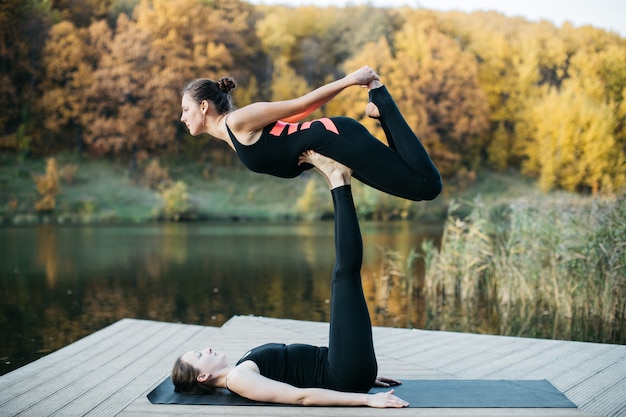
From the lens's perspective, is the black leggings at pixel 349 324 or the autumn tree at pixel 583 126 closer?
the black leggings at pixel 349 324

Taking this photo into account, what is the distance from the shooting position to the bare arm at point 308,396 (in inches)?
99.1

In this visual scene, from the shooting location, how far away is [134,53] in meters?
21.5

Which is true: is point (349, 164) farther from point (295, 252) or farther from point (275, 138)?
point (295, 252)

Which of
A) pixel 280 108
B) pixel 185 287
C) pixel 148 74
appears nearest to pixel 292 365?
A: pixel 280 108

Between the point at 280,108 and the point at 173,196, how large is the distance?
47.7 ft

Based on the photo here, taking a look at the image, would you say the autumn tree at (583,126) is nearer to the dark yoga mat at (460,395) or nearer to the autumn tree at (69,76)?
the autumn tree at (69,76)

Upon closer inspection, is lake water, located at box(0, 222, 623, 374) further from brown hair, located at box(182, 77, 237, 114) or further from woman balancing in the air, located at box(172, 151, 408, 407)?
brown hair, located at box(182, 77, 237, 114)

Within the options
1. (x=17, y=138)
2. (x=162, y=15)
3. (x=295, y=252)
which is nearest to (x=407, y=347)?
(x=295, y=252)

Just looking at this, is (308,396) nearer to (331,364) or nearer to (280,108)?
(331,364)

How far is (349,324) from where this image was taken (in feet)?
8.55

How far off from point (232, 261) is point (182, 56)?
559 inches

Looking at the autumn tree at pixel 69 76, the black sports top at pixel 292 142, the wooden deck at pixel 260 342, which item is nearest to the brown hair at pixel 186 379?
the wooden deck at pixel 260 342

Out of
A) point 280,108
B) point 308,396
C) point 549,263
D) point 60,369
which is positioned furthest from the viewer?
point 549,263

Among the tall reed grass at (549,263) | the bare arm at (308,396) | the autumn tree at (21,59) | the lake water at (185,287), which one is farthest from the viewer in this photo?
the autumn tree at (21,59)
